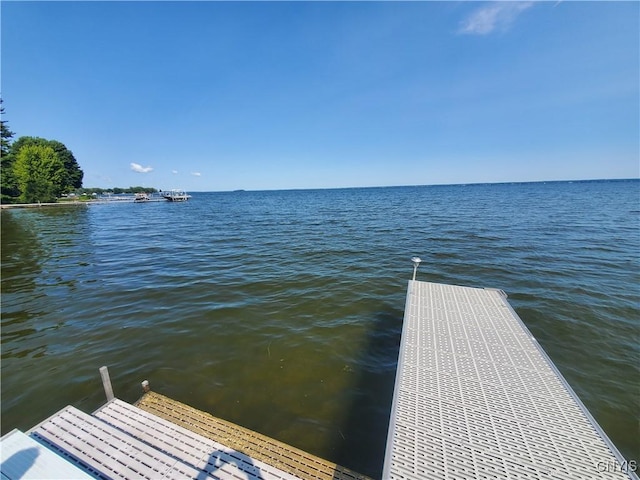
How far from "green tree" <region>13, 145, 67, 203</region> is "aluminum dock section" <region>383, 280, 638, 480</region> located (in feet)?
204

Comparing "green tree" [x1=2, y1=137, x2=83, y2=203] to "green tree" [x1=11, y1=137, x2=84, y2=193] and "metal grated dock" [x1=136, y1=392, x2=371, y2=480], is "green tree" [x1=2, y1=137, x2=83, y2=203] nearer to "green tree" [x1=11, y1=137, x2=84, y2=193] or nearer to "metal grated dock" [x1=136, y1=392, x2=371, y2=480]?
"green tree" [x1=11, y1=137, x2=84, y2=193]

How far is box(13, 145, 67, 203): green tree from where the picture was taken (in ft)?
137

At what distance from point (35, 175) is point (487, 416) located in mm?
63611

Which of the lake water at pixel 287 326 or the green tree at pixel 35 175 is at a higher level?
the green tree at pixel 35 175

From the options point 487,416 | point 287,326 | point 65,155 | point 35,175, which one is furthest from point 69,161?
point 487,416

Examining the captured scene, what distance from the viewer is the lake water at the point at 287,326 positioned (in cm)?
423

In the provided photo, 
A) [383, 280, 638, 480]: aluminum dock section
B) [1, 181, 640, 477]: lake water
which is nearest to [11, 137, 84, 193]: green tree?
[1, 181, 640, 477]: lake water

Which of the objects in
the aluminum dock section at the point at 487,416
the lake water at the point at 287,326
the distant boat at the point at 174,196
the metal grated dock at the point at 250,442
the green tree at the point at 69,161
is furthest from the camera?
the distant boat at the point at 174,196

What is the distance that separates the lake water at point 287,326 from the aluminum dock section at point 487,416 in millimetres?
1201

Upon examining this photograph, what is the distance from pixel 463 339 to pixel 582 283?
306 inches

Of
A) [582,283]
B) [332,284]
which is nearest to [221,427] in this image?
[332,284]

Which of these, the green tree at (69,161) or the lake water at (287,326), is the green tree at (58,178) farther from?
the lake water at (287,326)

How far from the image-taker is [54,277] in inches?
392

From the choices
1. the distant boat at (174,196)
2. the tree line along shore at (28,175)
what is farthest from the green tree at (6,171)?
the distant boat at (174,196)
